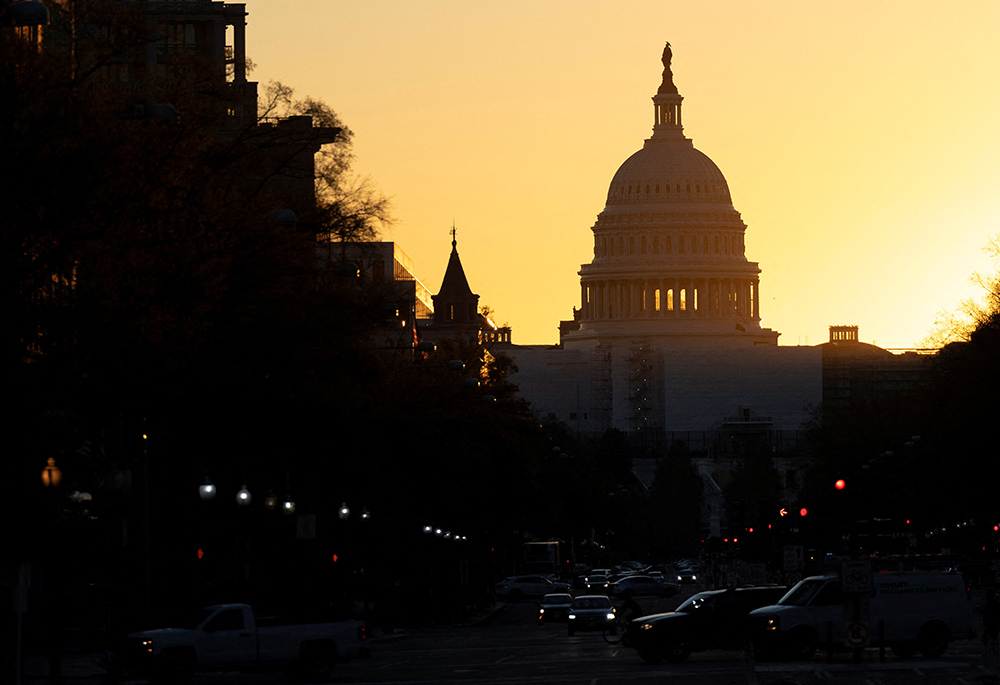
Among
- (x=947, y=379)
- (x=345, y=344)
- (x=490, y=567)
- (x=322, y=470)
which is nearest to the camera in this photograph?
(x=345, y=344)

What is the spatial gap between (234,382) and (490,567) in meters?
80.1

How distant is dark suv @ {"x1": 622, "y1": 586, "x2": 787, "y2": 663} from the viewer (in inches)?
1988

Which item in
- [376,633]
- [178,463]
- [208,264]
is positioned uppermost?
[208,264]

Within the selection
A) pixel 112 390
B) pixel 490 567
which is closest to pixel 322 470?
pixel 112 390

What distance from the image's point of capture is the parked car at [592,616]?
237 feet

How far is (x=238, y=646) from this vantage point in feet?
150

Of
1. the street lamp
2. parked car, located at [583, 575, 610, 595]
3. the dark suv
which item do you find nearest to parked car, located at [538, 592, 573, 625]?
parked car, located at [583, 575, 610, 595]

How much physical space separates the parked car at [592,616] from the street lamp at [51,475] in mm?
40095

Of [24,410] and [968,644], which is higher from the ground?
[24,410]

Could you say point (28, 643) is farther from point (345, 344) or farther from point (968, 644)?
point (968, 644)

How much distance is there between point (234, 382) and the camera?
4231cm

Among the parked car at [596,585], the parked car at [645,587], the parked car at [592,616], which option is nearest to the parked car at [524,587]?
the parked car at [596,585]

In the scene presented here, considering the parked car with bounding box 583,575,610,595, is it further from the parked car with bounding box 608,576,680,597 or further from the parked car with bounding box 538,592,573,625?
the parked car with bounding box 538,592,573,625

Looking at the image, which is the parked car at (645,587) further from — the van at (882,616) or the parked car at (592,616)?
the van at (882,616)
